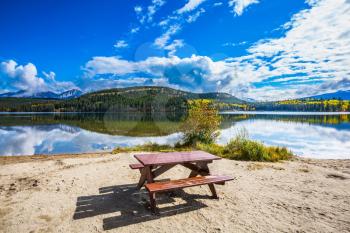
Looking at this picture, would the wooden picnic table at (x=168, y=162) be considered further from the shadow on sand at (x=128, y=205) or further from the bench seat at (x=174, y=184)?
the shadow on sand at (x=128, y=205)

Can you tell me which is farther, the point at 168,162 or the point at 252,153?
the point at 252,153

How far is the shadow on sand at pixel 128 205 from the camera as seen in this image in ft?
15.4

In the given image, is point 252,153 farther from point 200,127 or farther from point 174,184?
point 174,184

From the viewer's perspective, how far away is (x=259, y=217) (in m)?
4.70

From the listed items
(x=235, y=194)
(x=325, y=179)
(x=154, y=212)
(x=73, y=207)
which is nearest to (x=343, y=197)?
(x=325, y=179)

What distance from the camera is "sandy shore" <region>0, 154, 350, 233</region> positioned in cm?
441

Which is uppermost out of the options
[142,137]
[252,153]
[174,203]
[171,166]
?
[171,166]

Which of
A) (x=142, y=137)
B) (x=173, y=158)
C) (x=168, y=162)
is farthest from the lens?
(x=142, y=137)

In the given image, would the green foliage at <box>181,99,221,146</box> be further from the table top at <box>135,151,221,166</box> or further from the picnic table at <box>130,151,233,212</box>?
the table top at <box>135,151,221,166</box>

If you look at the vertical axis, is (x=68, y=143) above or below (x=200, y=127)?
below

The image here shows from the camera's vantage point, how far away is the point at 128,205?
534cm

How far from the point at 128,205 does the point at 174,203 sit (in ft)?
3.31

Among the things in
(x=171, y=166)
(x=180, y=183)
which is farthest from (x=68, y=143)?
(x=180, y=183)

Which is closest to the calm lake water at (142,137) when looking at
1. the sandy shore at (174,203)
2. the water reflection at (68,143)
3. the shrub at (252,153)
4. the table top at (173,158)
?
the water reflection at (68,143)
